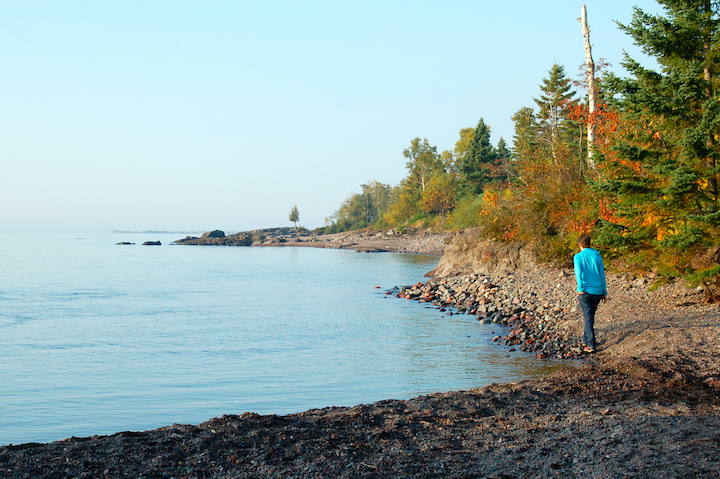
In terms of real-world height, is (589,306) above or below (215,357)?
above

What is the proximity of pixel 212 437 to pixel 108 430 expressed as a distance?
310cm

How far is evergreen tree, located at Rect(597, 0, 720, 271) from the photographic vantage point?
10711 millimetres

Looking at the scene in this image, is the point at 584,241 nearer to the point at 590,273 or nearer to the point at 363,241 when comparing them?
the point at 590,273

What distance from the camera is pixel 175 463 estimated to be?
5.32 meters

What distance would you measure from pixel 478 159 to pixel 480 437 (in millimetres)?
65803

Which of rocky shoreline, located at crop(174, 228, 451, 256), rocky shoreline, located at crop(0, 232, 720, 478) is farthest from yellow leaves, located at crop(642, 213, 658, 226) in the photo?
rocky shoreline, located at crop(174, 228, 451, 256)

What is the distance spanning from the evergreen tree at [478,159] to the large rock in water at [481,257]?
37833mm

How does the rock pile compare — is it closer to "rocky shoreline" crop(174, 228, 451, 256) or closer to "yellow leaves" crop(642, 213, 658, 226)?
"yellow leaves" crop(642, 213, 658, 226)

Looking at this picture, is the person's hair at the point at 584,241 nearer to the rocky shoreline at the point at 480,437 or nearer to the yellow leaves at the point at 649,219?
the rocky shoreline at the point at 480,437

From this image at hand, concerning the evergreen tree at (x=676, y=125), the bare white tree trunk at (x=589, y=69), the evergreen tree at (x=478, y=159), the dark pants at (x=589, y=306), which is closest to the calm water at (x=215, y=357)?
the dark pants at (x=589, y=306)

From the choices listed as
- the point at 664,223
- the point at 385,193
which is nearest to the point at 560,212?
the point at 664,223

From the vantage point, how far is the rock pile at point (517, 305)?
40.9 feet

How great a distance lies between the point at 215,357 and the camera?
44.7 feet

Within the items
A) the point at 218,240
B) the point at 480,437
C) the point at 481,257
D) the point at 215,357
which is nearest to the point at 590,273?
the point at 480,437
